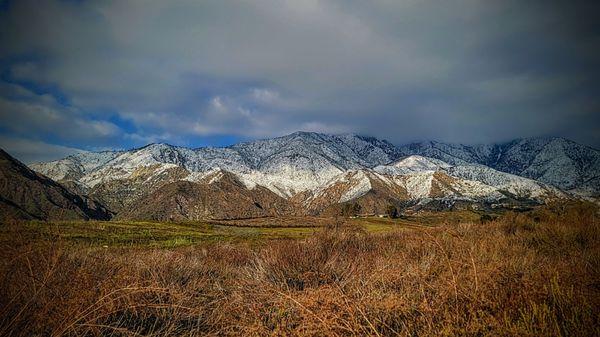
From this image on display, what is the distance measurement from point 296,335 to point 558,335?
3.24 m

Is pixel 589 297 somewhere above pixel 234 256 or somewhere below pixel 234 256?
above

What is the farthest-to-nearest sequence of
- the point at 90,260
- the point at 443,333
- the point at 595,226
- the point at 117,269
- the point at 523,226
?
1. the point at 523,226
2. the point at 595,226
3. the point at 117,269
4. the point at 90,260
5. the point at 443,333

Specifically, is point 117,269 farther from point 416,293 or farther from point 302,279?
point 416,293

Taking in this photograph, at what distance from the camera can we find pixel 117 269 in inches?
358

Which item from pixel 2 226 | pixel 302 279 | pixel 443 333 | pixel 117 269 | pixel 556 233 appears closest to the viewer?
pixel 443 333

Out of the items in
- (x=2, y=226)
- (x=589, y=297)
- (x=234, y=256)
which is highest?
(x=2, y=226)

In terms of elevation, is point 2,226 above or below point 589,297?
above

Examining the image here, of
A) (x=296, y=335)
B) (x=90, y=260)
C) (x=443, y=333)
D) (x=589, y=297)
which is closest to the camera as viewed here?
(x=443, y=333)

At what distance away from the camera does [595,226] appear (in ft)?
54.6

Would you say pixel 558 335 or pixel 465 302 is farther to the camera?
pixel 465 302

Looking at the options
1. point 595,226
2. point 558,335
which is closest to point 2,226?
point 558,335

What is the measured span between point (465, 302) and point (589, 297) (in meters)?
1.96

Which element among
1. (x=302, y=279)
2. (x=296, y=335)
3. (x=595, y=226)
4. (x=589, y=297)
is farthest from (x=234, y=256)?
(x=595, y=226)

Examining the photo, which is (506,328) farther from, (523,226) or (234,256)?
(523,226)
